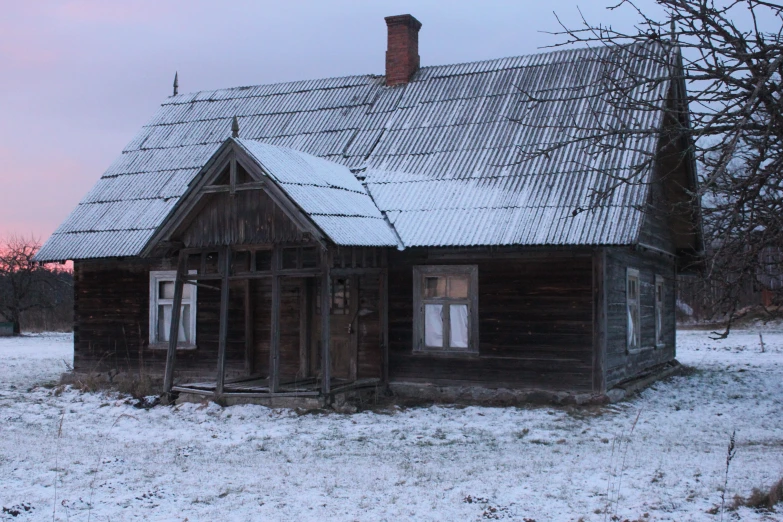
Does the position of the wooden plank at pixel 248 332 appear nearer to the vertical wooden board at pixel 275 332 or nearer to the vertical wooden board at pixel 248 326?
the vertical wooden board at pixel 248 326

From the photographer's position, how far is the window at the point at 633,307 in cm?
1378

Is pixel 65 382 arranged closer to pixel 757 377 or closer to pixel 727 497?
pixel 727 497

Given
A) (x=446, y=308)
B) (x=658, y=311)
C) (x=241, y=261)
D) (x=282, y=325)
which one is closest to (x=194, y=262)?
(x=241, y=261)

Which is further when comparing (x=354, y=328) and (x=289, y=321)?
(x=289, y=321)

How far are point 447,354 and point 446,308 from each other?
0.75 meters

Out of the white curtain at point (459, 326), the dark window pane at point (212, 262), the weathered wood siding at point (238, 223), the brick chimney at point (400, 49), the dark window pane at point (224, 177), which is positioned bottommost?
the white curtain at point (459, 326)

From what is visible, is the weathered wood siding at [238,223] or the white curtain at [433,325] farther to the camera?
the white curtain at [433,325]

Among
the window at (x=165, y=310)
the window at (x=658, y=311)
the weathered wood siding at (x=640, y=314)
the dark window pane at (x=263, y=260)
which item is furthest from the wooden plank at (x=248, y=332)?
the window at (x=658, y=311)

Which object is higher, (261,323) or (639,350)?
(261,323)

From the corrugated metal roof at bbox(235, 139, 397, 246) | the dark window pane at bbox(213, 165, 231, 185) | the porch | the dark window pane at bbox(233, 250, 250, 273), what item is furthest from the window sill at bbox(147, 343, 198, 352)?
the corrugated metal roof at bbox(235, 139, 397, 246)

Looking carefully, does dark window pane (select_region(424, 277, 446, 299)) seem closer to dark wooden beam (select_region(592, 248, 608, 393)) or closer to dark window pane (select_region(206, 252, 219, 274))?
dark wooden beam (select_region(592, 248, 608, 393))

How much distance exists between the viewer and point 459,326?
42.5 ft

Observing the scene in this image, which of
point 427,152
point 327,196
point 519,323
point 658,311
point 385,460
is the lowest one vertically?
point 385,460

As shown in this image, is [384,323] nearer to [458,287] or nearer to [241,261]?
[458,287]
